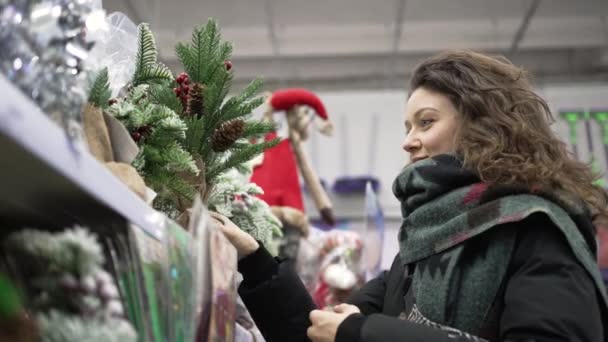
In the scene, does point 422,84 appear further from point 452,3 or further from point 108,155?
point 452,3

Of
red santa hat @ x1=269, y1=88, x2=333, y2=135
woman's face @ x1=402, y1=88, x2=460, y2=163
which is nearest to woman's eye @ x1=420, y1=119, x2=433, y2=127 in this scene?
woman's face @ x1=402, y1=88, x2=460, y2=163

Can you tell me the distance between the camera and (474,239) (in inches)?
38.5

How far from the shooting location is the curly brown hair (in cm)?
102

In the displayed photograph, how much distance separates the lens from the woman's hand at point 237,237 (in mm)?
981

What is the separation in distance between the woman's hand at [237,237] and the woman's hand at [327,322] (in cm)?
13

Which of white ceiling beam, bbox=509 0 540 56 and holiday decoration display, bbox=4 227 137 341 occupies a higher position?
white ceiling beam, bbox=509 0 540 56

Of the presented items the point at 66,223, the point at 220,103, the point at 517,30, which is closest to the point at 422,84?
the point at 220,103

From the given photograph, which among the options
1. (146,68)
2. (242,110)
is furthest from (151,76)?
(242,110)

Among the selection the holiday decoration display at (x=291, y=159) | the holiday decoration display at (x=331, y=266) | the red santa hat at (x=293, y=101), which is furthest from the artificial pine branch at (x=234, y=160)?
the red santa hat at (x=293, y=101)

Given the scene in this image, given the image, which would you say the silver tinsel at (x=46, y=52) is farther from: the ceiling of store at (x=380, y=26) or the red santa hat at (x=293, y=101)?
the ceiling of store at (x=380, y=26)

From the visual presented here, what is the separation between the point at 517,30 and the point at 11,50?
4.80 meters

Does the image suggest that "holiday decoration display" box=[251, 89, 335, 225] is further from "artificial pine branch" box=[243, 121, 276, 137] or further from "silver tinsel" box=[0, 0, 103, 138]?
"silver tinsel" box=[0, 0, 103, 138]

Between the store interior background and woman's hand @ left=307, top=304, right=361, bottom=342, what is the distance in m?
3.42

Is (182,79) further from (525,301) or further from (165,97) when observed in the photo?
(525,301)
